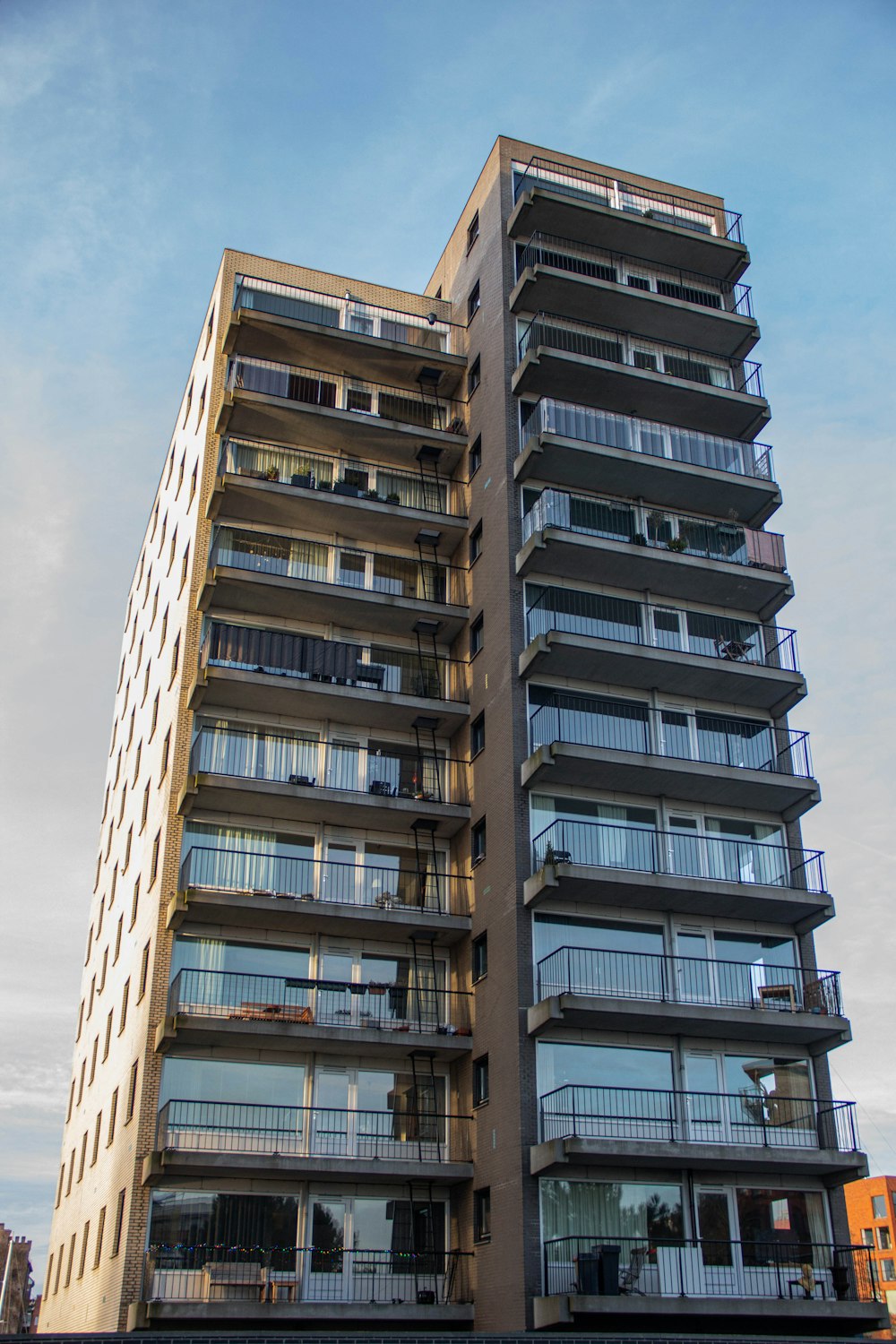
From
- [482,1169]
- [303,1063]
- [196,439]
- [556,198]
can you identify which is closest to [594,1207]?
[482,1169]

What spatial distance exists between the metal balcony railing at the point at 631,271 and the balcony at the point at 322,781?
54.3 ft

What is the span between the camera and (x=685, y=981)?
3375 centimetres

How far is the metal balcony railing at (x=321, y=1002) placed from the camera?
1308 inches

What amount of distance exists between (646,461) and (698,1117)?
18.7m

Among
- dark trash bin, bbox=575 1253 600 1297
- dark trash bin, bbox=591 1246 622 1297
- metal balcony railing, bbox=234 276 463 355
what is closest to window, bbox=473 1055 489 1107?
dark trash bin, bbox=575 1253 600 1297

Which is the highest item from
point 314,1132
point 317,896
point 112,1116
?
point 317,896

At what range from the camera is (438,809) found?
36.7 m

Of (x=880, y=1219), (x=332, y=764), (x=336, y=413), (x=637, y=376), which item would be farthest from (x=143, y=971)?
(x=880, y=1219)

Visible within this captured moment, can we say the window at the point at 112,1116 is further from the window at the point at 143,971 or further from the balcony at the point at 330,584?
the balcony at the point at 330,584

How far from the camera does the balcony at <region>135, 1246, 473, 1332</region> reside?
29391mm

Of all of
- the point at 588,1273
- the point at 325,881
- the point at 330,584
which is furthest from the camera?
the point at 330,584

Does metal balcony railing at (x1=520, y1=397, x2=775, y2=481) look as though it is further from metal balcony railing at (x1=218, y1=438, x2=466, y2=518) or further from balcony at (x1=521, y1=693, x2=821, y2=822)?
balcony at (x1=521, y1=693, x2=821, y2=822)

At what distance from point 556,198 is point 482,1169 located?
95.7 ft

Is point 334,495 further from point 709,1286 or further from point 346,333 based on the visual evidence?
point 709,1286
